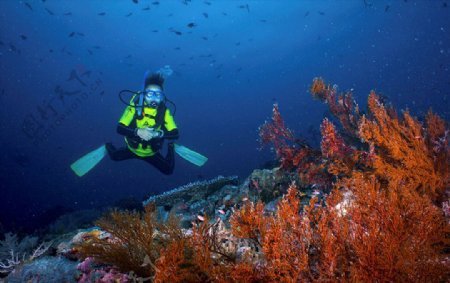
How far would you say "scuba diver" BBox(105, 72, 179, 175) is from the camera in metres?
8.34

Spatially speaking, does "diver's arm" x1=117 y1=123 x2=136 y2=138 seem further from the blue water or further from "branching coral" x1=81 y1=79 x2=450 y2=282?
the blue water

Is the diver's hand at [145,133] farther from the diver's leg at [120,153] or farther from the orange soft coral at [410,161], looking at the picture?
the orange soft coral at [410,161]

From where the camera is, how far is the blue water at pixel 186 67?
1551 inches

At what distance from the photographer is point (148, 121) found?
8.73 meters

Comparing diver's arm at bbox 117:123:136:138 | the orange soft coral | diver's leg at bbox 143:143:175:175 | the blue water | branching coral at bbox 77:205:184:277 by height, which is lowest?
branching coral at bbox 77:205:184:277

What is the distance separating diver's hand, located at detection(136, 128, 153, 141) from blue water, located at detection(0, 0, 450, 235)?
231 inches

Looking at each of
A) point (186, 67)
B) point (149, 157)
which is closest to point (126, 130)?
point (149, 157)

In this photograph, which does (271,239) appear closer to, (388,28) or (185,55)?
(185,55)

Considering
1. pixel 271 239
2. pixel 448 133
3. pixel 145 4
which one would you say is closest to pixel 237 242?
pixel 271 239

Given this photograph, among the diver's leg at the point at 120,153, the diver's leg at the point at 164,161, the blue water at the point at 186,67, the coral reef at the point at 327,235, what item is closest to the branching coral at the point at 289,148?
the coral reef at the point at 327,235

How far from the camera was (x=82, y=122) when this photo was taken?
111688 mm

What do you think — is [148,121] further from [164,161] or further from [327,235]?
[327,235]

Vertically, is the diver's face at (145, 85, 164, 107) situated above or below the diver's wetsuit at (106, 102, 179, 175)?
above

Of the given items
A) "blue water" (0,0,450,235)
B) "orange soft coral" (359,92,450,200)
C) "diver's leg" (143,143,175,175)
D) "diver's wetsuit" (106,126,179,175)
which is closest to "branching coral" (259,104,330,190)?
"orange soft coral" (359,92,450,200)
